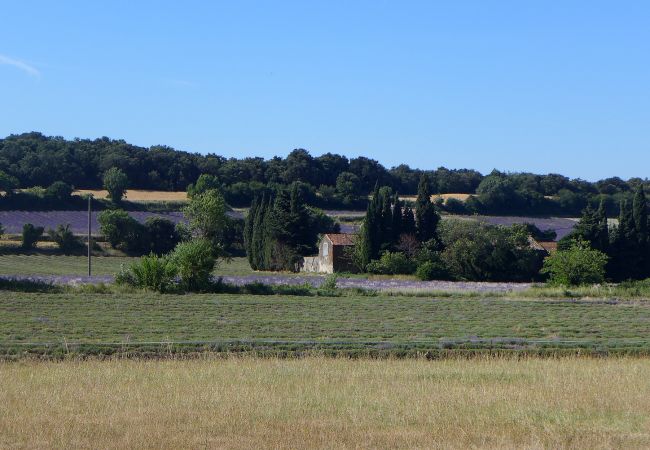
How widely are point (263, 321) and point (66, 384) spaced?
1648cm

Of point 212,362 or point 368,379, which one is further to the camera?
point 212,362

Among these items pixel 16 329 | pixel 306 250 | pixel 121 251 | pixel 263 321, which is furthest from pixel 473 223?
pixel 16 329

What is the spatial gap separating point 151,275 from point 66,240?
149 feet

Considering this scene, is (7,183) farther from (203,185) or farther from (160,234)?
(160,234)

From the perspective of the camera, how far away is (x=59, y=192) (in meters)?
111

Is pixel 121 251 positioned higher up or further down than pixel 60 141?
further down

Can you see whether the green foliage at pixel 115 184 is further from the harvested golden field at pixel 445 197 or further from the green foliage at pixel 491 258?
the green foliage at pixel 491 258

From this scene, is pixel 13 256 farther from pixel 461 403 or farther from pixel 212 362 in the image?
pixel 461 403

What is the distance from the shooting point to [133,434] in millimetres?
11742

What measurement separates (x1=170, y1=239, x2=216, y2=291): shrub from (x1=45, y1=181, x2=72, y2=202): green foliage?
6580cm

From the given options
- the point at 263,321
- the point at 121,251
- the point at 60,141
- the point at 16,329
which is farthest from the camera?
the point at 60,141

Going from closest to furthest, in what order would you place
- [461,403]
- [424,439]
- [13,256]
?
[424,439] → [461,403] → [13,256]

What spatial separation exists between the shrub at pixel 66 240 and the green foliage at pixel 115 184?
2192cm

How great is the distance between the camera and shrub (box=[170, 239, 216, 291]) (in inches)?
1915
